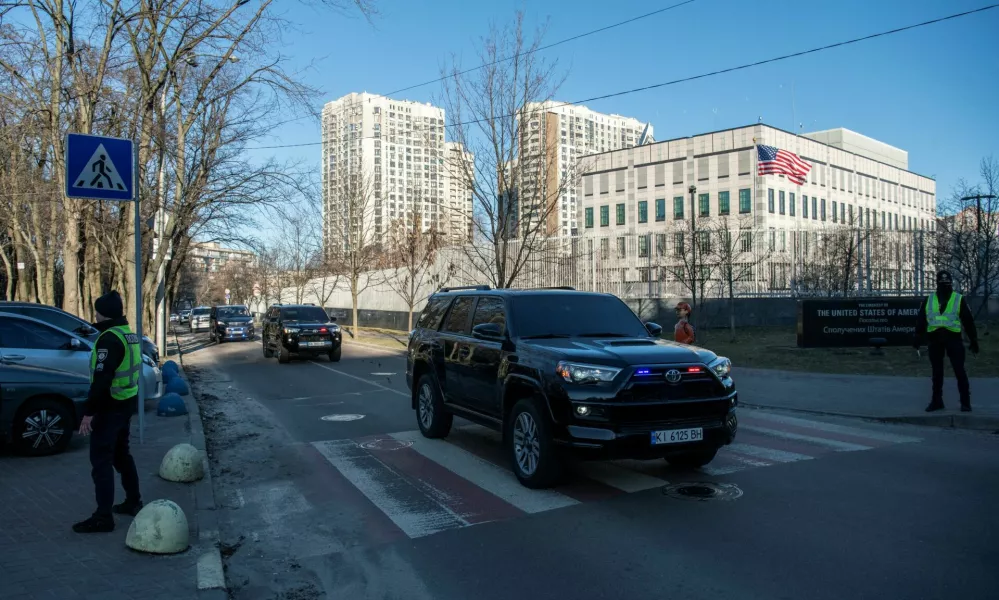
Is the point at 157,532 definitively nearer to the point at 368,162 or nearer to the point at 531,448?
the point at 531,448

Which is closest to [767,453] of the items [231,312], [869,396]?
[869,396]

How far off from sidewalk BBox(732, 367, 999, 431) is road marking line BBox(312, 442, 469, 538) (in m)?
7.20

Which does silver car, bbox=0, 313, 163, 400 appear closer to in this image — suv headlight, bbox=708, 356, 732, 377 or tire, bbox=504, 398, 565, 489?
tire, bbox=504, 398, 565, 489

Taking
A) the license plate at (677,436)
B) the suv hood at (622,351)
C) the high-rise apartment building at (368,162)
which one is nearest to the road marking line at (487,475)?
the license plate at (677,436)

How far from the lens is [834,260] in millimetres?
27922

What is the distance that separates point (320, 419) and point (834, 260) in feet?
74.9

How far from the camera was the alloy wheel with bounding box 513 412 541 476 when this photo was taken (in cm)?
693

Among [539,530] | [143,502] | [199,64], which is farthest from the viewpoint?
[199,64]

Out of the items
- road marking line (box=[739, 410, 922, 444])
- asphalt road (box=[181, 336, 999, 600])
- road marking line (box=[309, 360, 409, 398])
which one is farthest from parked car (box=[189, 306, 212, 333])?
road marking line (box=[739, 410, 922, 444])

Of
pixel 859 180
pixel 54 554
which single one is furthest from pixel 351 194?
pixel 859 180

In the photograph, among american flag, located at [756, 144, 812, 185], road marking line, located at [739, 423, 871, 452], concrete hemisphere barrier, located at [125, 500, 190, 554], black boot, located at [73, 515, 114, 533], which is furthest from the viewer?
american flag, located at [756, 144, 812, 185]

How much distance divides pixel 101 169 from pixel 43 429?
312 centimetres

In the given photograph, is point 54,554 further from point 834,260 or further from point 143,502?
point 834,260

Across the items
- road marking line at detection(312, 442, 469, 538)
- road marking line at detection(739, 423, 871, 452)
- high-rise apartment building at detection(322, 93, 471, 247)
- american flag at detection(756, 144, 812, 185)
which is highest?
american flag at detection(756, 144, 812, 185)
